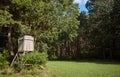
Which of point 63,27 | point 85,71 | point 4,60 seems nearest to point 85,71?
point 85,71

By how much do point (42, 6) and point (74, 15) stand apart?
952 cm

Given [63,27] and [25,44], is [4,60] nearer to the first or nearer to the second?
[25,44]

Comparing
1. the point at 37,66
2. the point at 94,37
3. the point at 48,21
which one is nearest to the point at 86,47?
the point at 94,37

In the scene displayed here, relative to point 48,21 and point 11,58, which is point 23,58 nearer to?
point 11,58

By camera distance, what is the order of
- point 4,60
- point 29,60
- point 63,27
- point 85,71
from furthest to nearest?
point 63,27, point 85,71, point 4,60, point 29,60

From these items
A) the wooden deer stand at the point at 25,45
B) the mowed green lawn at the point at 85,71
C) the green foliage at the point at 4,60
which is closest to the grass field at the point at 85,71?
the mowed green lawn at the point at 85,71

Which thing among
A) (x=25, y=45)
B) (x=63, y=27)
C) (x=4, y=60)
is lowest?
(x=4, y=60)

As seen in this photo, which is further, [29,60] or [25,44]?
[25,44]

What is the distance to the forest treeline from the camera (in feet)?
62.1

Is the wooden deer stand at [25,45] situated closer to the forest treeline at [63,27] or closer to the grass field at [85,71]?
the forest treeline at [63,27]

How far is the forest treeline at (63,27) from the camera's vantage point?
62.1 ft

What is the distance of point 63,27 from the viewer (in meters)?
25.8

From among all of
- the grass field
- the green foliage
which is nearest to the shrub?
the green foliage

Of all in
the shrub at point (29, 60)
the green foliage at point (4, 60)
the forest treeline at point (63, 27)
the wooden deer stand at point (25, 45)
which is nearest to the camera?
the shrub at point (29, 60)
